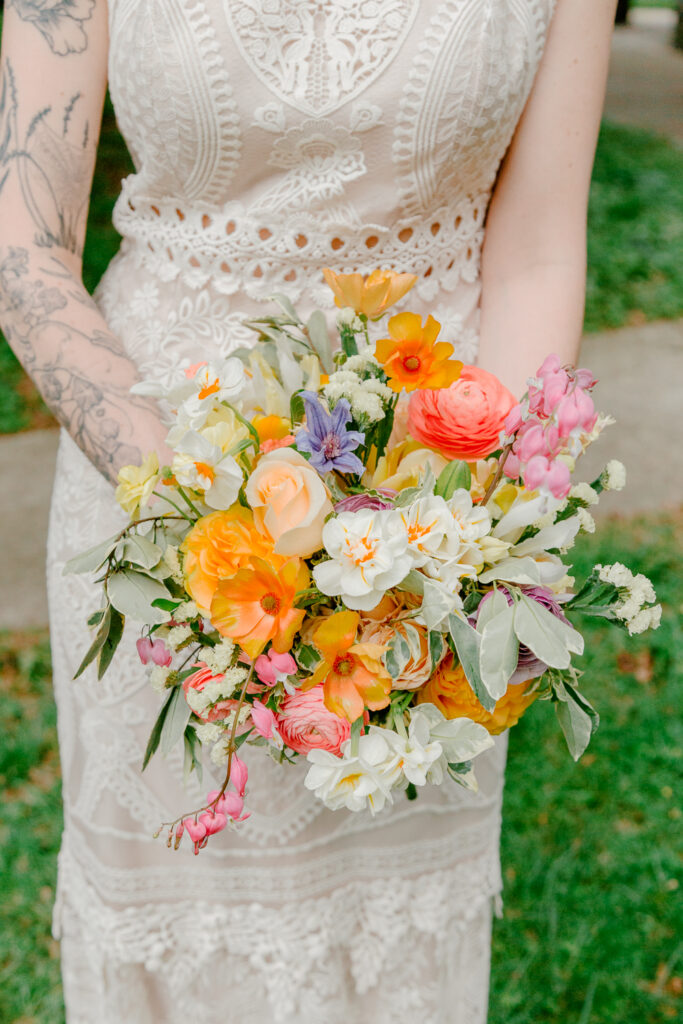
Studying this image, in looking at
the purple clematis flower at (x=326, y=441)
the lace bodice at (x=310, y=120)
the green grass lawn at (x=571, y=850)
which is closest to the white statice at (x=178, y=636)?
the purple clematis flower at (x=326, y=441)

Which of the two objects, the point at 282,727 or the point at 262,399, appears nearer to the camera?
the point at 282,727

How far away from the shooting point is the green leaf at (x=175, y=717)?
0.96 m

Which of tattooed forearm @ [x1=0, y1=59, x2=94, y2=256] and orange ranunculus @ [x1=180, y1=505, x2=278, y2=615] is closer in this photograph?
orange ranunculus @ [x1=180, y1=505, x2=278, y2=615]

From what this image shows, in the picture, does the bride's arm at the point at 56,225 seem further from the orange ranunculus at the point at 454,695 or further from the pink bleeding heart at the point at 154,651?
the orange ranunculus at the point at 454,695

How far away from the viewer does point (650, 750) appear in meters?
2.81

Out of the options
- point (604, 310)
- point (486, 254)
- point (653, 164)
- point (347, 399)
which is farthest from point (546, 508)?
point (653, 164)

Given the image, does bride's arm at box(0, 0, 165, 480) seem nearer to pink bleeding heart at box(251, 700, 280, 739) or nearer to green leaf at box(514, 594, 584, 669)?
pink bleeding heart at box(251, 700, 280, 739)

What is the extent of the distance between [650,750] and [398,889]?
1471mm

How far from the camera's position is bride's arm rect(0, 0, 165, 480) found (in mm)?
1247

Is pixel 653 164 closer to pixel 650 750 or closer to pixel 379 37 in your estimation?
pixel 650 750

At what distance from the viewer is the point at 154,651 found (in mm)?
949

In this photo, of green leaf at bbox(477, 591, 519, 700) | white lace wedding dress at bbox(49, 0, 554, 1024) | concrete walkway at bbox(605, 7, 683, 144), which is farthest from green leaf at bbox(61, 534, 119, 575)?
concrete walkway at bbox(605, 7, 683, 144)

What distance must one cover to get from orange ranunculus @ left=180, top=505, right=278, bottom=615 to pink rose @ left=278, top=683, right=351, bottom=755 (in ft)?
0.41

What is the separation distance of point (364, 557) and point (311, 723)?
0.18 m
